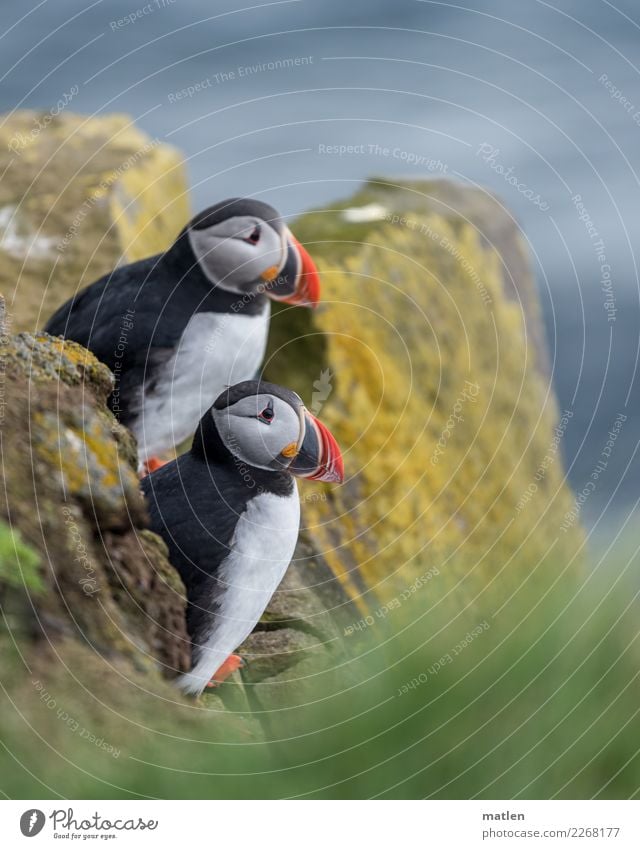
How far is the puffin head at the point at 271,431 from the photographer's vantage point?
2.16 metres

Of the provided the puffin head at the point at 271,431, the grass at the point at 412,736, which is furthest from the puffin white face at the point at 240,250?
the grass at the point at 412,736

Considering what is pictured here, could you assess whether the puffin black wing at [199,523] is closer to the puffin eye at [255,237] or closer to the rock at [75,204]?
the puffin eye at [255,237]

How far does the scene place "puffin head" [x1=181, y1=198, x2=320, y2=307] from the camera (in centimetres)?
255

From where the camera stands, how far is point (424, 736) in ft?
6.47

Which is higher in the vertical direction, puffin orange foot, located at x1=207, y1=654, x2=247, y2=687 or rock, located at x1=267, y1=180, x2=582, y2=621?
rock, located at x1=267, y1=180, x2=582, y2=621

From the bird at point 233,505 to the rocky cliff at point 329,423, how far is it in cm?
6

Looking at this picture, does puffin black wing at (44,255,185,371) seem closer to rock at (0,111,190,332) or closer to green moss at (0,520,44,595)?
rock at (0,111,190,332)

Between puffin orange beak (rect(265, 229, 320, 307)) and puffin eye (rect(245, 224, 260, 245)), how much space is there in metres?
0.07

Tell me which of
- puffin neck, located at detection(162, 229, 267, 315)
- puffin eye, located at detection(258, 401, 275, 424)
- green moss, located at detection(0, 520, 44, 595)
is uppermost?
puffin neck, located at detection(162, 229, 267, 315)

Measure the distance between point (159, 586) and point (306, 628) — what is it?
491 mm

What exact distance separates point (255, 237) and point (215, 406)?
54cm

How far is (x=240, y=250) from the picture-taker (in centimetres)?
258

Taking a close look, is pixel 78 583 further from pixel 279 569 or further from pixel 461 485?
pixel 461 485

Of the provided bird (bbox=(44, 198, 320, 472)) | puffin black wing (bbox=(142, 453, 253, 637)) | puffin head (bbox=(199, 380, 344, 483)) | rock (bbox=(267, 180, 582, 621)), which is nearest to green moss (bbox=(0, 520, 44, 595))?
puffin black wing (bbox=(142, 453, 253, 637))
